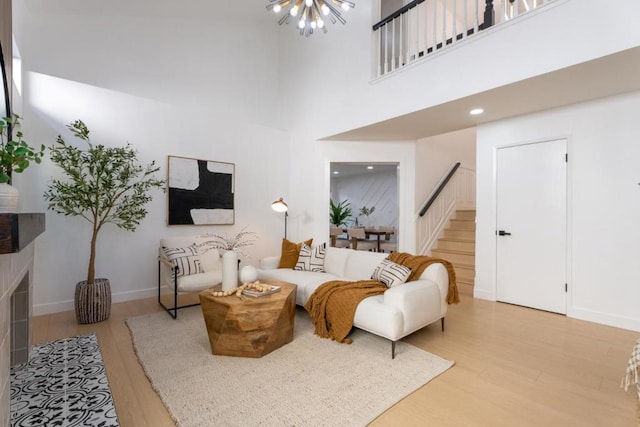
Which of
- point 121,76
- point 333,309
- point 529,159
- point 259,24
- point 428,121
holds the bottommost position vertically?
point 333,309

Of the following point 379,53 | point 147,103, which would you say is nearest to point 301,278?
point 147,103

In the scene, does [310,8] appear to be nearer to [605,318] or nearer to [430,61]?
[430,61]

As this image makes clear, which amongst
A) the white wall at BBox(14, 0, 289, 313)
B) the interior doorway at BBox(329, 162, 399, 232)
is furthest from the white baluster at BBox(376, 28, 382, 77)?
the interior doorway at BBox(329, 162, 399, 232)

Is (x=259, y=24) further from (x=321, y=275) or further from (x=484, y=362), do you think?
(x=484, y=362)

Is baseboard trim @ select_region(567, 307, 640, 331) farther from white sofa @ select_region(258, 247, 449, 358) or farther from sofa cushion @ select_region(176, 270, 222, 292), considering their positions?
sofa cushion @ select_region(176, 270, 222, 292)

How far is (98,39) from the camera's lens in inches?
159

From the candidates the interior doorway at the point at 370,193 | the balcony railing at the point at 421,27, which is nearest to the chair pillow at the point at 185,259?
the balcony railing at the point at 421,27

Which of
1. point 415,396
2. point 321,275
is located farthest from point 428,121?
point 415,396

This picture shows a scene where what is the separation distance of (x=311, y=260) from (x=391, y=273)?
3.98ft

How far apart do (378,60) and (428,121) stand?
1.11 meters

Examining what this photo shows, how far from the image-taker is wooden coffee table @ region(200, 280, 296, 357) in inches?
95.9

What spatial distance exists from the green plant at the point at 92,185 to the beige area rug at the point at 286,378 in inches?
55.0

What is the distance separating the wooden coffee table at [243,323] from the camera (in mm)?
2436

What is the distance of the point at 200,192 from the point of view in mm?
4543
